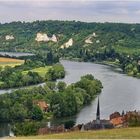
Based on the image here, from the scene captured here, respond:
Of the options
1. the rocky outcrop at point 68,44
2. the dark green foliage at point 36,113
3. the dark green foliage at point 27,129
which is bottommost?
the rocky outcrop at point 68,44

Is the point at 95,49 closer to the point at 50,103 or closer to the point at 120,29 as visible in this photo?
the point at 120,29

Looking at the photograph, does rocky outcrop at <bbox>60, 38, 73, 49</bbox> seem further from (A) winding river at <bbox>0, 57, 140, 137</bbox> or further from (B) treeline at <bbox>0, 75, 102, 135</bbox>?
(B) treeline at <bbox>0, 75, 102, 135</bbox>

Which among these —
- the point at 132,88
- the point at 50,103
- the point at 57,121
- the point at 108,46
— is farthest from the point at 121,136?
the point at 108,46

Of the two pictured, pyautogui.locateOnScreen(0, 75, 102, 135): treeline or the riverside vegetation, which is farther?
the riverside vegetation

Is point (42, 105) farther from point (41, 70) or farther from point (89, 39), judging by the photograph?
point (89, 39)

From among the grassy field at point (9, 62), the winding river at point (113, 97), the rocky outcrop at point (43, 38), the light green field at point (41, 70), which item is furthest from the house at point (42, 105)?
the rocky outcrop at point (43, 38)

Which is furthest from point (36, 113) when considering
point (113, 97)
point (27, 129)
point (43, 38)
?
point (43, 38)

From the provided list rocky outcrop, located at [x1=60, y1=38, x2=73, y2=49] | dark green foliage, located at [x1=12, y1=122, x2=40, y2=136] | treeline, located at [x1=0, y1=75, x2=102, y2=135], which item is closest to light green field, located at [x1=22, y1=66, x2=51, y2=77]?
treeline, located at [x1=0, y1=75, x2=102, y2=135]

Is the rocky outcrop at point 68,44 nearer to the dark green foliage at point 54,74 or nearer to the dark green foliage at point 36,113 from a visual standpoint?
the dark green foliage at point 54,74

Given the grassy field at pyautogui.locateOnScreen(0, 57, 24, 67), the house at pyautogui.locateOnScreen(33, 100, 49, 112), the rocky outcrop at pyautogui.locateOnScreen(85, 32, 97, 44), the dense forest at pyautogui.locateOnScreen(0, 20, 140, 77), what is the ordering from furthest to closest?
the rocky outcrop at pyautogui.locateOnScreen(85, 32, 97, 44)
the dense forest at pyautogui.locateOnScreen(0, 20, 140, 77)
the grassy field at pyautogui.locateOnScreen(0, 57, 24, 67)
the house at pyautogui.locateOnScreen(33, 100, 49, 112)
